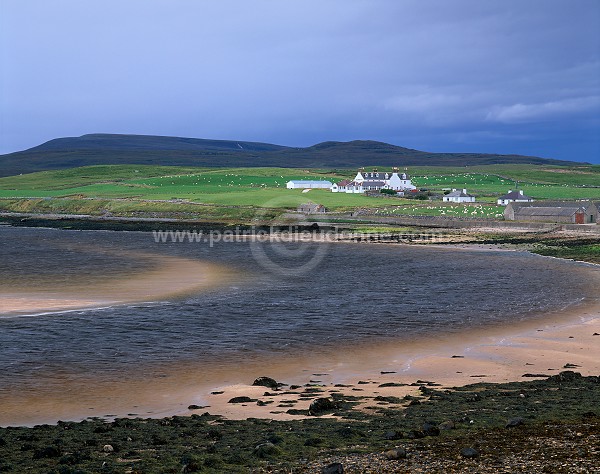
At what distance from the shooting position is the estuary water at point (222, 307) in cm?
2386

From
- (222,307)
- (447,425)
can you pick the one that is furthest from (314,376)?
(222,307)

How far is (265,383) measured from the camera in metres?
21.6

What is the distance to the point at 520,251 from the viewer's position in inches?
2635

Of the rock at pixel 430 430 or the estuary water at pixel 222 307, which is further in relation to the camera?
the estuary water at pixel 222 307

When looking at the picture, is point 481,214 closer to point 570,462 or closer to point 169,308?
point 169,308

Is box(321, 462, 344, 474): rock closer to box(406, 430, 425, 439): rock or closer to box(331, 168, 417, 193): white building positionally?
box(406, 430, 425, 439): rock

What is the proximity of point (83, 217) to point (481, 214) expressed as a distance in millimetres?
62201

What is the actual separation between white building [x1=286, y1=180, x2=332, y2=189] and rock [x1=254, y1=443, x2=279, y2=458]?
144 m

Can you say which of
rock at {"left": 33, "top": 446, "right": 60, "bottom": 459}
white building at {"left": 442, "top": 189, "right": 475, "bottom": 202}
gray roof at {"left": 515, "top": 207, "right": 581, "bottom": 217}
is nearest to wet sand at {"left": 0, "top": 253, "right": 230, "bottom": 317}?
rock at {"left": 33, "top": 446, "right": 60, "bottom": 459}

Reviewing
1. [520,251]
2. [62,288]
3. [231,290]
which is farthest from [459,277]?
[62,288]

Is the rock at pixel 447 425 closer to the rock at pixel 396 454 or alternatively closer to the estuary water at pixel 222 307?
the rock at pixel 396 454

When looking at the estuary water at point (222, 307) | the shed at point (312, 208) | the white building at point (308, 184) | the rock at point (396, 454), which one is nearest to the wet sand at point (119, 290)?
the estuary water at point (222, 307)

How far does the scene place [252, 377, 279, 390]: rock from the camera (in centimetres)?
2155

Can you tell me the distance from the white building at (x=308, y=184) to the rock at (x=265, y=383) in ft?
448
